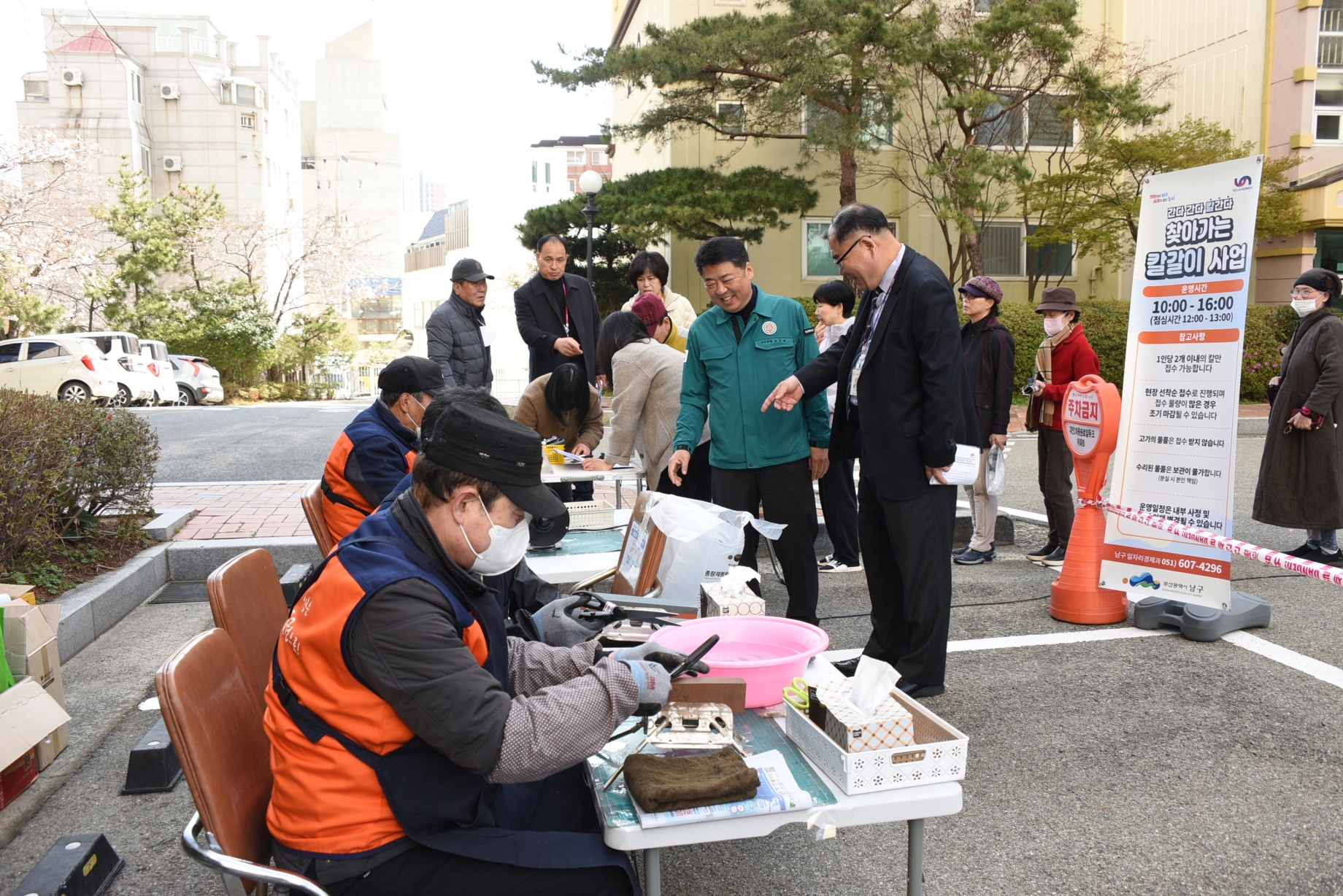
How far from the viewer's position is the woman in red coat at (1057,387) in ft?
20.5

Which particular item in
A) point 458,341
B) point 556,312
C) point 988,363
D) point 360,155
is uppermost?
point 360,155

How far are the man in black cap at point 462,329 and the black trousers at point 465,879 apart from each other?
192 inches

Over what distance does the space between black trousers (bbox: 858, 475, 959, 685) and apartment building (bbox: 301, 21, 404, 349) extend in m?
79.1

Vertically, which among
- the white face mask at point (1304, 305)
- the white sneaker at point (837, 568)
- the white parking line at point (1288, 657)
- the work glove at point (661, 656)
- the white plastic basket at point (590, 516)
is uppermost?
the white face mask at point (1304, 305)

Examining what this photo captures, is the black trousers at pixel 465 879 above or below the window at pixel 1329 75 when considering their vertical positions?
below

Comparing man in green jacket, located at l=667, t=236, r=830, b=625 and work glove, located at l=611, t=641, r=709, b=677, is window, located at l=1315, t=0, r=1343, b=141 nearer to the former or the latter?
man in green jacket, located at l=667, t=236, r=830, b=625

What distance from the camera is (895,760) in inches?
72.1

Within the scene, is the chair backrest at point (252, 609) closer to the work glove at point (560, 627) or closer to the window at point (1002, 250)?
the work glove at point (560, 627)

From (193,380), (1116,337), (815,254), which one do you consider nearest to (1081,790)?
(1116,337)

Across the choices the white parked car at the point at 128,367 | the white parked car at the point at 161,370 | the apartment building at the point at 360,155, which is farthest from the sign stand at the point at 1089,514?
the apartment building at the point at 360,155

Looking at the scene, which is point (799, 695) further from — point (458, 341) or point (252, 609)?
point (458, 341)

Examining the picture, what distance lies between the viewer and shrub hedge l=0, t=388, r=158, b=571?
486 centimetres

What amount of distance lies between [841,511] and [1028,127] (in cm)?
2040

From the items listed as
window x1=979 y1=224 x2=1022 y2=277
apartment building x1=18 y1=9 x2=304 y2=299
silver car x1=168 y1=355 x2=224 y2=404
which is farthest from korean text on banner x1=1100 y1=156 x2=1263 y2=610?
apartment building x1=18 y1=9 x2=304 y2=299
